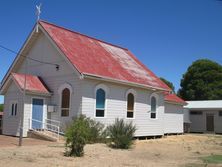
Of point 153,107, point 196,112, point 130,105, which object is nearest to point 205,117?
point 196,112

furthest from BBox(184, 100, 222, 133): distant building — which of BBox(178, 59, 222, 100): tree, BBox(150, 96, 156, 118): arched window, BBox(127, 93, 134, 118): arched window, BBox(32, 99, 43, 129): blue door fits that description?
BBox(32, 99, 43, 129): blue door

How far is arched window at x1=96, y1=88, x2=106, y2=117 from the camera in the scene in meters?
22.3

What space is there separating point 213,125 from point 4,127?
24718 mm

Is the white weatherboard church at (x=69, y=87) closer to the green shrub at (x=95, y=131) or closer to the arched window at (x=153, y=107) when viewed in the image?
the arched window at (x=153, y=107)

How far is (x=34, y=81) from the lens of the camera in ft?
75.7

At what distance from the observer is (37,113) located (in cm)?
2219

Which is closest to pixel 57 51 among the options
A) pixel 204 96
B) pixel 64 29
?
pixel 64 29

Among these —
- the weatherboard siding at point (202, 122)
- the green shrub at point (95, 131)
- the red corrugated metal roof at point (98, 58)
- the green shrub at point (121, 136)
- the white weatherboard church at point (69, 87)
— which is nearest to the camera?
the green shrub at point (121, 136)

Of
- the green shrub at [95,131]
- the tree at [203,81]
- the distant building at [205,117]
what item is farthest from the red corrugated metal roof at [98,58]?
the tree at [203,81]

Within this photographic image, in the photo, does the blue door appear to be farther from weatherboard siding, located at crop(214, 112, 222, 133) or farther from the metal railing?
weatherboard siding, located at crop(214, 112, 222, 133)

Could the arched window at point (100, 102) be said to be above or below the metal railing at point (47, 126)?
above

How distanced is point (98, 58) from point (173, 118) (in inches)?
471

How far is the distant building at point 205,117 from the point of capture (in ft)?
129

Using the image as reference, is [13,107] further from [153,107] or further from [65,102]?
[153,107]
